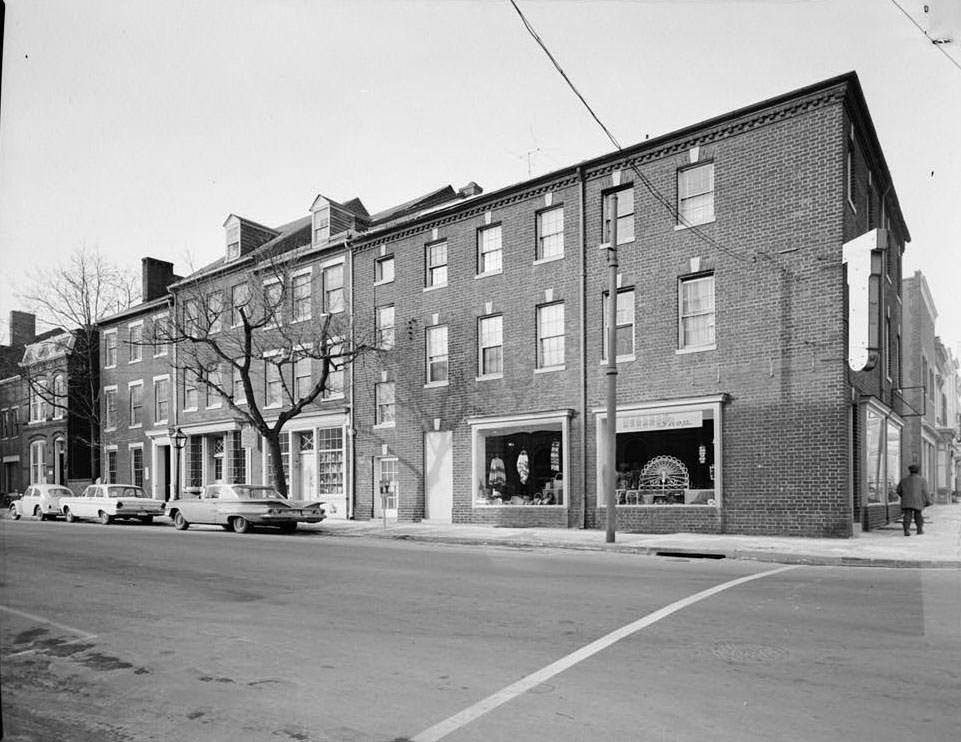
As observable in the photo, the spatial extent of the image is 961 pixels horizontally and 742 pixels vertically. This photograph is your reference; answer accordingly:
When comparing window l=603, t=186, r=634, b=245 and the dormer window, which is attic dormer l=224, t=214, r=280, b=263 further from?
window l=603, t=186, r=634, b=245

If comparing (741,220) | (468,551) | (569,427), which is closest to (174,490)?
(569,427)

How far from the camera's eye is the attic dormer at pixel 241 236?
34.0 m

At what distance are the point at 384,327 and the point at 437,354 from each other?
2651 millimetres

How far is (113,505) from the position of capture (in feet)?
91.2

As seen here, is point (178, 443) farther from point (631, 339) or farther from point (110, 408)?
point (631, 339)

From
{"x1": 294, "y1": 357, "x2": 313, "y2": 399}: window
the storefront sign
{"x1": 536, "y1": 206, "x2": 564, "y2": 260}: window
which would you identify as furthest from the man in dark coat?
{"x1": 294, "y1": 357, "x2": 313, "y2": 399}: window

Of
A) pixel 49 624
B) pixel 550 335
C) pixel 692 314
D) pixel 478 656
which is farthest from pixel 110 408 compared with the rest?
Answer: pixel 478 656

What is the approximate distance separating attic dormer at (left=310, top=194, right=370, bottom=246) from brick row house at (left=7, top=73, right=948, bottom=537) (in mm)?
120

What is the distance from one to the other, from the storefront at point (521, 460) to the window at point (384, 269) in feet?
21.6

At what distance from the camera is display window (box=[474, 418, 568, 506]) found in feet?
71.8

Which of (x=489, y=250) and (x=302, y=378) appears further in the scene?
(x=302, y=378)

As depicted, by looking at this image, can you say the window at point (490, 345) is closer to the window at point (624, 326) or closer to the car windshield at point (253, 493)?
the window at point (624, 326)

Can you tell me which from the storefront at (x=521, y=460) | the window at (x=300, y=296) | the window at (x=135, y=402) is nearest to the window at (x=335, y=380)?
the window at (x=300, y=296)

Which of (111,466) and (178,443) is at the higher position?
(178,443)
